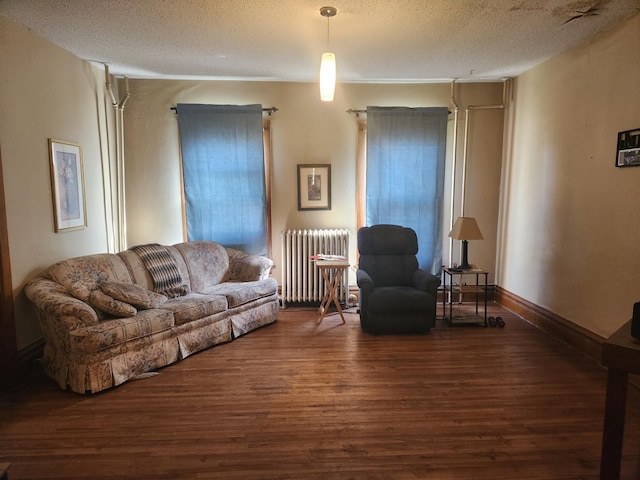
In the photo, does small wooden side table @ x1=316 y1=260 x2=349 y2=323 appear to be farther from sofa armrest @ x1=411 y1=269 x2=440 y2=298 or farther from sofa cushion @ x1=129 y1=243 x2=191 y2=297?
sofa cushion @ x1=129 y1=243 x2=191 y2=297

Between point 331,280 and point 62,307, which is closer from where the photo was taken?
point 62,307

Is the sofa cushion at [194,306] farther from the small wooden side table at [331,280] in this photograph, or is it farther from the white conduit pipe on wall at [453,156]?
the white conduit pipe on wall at [453,156]

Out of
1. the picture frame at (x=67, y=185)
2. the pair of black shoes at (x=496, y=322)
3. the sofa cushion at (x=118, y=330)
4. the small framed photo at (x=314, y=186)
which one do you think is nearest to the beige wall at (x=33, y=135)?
the picture frame at (x=67, y=185)

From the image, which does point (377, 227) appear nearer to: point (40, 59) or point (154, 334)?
point (154, 334)

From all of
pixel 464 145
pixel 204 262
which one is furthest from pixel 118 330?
pixel 464 145

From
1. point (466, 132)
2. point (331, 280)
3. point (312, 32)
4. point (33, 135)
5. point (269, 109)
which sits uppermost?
point (312, 32)

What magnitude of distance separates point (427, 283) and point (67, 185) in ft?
12.0

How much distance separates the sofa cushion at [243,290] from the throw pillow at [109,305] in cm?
99

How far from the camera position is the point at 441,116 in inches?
196

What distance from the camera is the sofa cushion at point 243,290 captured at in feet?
13.3

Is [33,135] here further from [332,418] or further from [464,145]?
[464,145]

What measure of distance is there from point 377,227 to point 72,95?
3433mm

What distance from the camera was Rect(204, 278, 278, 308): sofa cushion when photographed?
4.07m

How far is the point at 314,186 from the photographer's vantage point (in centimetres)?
514
